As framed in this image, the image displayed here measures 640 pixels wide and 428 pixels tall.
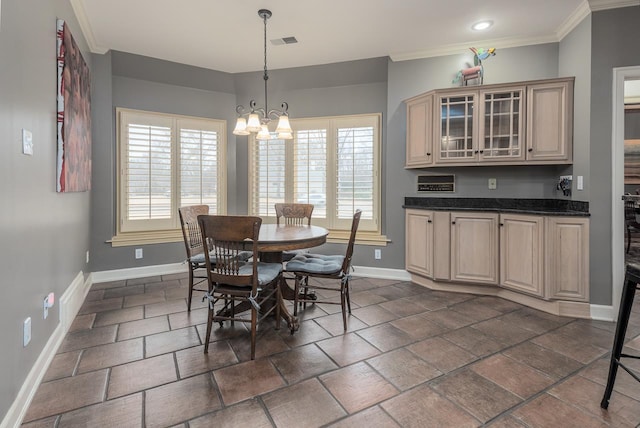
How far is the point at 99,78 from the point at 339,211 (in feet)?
10.5

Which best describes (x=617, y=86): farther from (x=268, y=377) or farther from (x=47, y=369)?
(x=47, y=369)

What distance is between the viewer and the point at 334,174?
4.34m

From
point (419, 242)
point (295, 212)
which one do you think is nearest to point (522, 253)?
point (419, 242)

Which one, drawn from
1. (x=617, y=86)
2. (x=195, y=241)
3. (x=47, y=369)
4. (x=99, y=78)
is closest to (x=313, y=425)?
(x=47, y=369)

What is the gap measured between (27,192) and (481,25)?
389 centimetres

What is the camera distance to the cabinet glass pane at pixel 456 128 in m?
3.47

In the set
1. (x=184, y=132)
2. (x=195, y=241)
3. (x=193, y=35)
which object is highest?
(x=193, y=35)

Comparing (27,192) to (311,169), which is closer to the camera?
(27,192)

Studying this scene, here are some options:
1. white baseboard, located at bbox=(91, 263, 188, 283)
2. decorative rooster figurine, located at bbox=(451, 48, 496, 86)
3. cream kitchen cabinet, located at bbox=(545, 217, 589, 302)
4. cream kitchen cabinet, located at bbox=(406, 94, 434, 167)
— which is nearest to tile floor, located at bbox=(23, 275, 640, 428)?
cream kitchen cabinet, located at bbox=(545, 217, 589, 302)

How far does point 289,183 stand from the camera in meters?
4.54

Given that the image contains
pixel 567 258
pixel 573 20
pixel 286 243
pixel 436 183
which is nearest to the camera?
pixel 286 243

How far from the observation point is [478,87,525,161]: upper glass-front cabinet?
329 centimetres

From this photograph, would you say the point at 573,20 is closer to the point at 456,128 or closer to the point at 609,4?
the point at 609,4

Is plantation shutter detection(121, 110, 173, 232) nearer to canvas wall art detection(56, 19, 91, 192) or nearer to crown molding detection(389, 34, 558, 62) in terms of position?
canvas wall art detection(56, 19, 91, 192)
